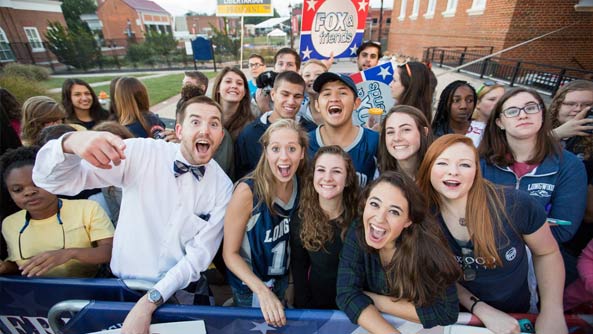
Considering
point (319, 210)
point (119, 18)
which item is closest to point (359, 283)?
point (319, 210)

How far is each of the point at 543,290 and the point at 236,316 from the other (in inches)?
76.0

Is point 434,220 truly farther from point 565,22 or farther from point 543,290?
point 565,22

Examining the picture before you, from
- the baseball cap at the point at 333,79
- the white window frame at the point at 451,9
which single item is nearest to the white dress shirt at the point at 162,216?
the baseball cap at the point at 333,79

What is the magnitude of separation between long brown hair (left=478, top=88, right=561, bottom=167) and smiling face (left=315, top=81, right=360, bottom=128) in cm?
115

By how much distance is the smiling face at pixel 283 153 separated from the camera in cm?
192

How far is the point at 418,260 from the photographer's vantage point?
151cm

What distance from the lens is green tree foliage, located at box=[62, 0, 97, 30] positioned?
128ft

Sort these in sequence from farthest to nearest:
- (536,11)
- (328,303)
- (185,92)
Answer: (536,11), (185,92), (328,303)

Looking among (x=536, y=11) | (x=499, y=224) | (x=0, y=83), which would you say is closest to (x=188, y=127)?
(x=499, y=224)

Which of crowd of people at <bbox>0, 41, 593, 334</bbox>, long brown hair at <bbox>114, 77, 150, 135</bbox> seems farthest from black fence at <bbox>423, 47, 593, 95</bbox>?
long brown hair at <bbox>114, 77, 150, 135</bbox>

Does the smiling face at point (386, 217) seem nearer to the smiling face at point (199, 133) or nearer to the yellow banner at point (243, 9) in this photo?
the smiling face at point (199, 133)

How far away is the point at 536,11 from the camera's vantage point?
1047 centimetres

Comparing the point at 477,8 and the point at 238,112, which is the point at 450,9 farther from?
the point at 238,112

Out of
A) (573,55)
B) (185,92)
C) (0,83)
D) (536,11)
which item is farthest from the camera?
(573,55)
